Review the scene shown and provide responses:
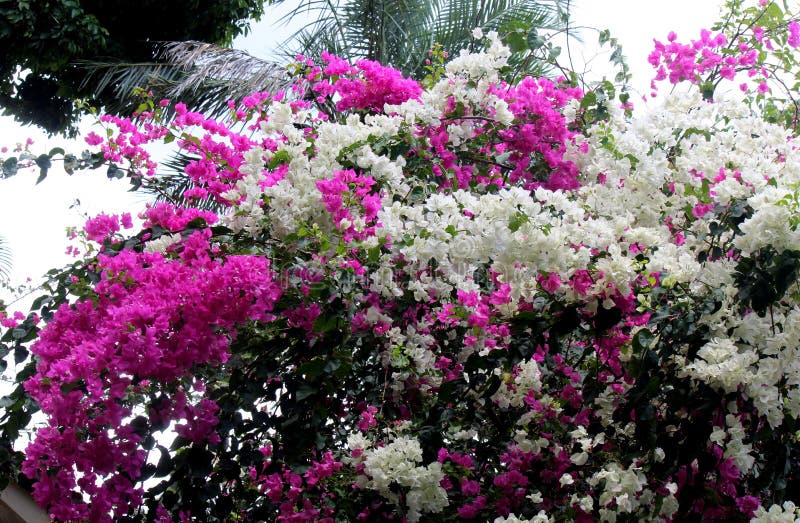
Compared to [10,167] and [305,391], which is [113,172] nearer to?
[10,167]

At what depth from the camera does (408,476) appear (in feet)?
6.82

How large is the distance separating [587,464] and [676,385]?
1.57 ft

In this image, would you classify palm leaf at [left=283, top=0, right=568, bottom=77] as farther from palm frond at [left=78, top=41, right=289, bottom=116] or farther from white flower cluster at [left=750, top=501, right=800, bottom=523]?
white flower cluster at [left=750, top=501, right=800, bottom=523]

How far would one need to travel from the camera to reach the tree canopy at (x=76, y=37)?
27.4 feet

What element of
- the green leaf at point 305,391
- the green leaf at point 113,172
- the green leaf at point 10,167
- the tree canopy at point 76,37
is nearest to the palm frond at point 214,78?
the tree canopy at point 76,37

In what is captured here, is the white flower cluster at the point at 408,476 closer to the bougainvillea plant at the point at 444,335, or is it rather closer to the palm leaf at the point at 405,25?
the bougainvillea plant at the point at 444,335

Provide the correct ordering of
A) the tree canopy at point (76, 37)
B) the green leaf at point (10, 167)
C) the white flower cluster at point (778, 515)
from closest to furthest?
the white flower cluster at point (778, 515) → the green leaf at point (10, 167) → the tree canopy at point (76, 37)

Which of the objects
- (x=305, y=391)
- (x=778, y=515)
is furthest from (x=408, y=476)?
(x=778, y=515)

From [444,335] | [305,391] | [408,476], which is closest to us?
[408,476]

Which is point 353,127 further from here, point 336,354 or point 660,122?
point 660,122

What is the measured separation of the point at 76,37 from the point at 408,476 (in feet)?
26.1

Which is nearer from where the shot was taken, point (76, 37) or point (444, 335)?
point (444, 335)

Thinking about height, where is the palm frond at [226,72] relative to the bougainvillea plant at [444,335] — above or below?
above

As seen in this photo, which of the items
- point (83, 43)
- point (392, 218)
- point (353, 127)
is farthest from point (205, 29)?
point (392, 218)
